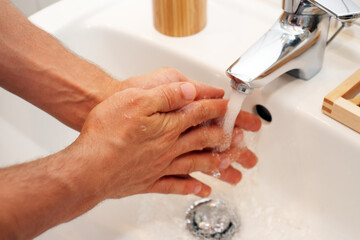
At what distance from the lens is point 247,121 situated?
53 centimetres

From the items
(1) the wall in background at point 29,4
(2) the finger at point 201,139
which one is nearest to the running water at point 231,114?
(2) the finger at point 201,139

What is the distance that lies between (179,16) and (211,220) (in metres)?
0.25

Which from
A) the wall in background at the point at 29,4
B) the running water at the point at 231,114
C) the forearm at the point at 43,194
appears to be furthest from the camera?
the wall in background at the point at 29,4

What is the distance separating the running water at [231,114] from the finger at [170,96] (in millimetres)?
42

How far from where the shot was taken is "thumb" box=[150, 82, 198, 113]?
46 centimetres

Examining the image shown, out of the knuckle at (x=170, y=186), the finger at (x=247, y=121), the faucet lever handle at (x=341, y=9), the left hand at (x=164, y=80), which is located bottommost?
the knuckle at (x=170, y=186)

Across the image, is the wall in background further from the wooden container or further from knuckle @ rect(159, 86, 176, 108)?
knuckle @ rect(159, 86, 176, 108)

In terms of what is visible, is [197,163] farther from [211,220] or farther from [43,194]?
[43,194]

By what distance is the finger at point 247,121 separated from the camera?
527mm

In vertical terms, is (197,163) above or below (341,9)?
below

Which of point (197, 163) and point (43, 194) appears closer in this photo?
point (43, 194)

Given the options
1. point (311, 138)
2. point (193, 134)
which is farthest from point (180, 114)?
point (311, 138)

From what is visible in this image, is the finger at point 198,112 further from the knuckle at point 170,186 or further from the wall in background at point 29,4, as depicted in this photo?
the wall in background at point 29,4

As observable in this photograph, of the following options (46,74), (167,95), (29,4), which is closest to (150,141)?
(167,95)
